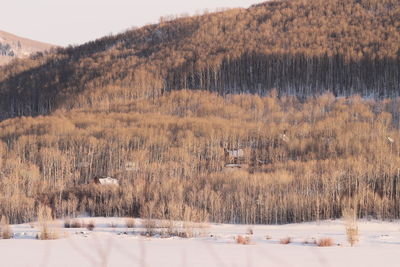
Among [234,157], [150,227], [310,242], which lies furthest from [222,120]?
[310,242]

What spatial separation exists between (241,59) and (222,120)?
24.0 meters

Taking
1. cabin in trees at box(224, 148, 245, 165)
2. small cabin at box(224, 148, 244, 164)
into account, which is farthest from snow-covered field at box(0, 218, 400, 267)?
small cabin at box(224, 148, 244, 164)

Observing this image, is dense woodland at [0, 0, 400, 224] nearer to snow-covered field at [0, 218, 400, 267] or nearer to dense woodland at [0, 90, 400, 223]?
dense woodland at [0, 90, 400, 223]

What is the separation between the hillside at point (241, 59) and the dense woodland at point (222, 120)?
30cm

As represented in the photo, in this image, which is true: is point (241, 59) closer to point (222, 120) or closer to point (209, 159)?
point (222, 120)

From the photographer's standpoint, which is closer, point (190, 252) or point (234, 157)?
point (190, 252)

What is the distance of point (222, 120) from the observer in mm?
64500

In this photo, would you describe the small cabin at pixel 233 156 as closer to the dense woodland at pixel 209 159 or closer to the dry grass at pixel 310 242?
the dense woodland at pixel 209 159

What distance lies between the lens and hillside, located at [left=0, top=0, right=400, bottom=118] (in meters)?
73.8

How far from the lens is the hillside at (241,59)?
73750mm

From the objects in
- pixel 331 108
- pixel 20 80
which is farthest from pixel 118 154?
pixel 20 80

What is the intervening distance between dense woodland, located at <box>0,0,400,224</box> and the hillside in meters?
0.30

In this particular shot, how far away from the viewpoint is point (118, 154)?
56.9 meters

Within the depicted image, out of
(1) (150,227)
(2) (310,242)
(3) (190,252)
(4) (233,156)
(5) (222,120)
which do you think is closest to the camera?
(3) (190,252)
